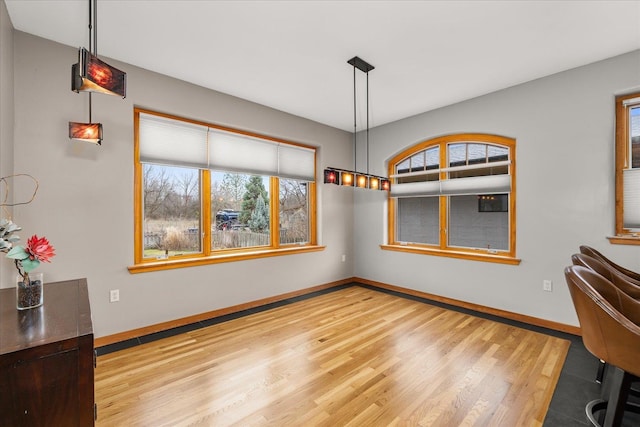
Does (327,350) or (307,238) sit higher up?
(307,238)

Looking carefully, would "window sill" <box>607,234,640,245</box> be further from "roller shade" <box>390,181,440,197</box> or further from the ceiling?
"roller shade" <box>390,181,440,197</box>

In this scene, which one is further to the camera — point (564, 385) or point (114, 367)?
point (114, 367)

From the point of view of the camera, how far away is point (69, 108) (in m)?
2.84

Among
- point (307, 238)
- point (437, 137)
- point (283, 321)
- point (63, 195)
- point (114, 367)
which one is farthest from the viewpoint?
point (307, 238)

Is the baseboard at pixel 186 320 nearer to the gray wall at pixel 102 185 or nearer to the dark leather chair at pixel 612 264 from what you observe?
the gray wall at pixel 102 185

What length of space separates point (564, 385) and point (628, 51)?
11.0ft

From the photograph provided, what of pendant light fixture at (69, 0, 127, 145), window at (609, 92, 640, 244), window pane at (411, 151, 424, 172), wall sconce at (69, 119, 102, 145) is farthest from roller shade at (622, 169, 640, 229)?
wall sconce at (69, 119, 102, 145)

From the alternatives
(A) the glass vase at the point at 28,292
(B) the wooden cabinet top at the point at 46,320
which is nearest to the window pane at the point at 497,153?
(B) the wooden cabinet top at the point at 46,320

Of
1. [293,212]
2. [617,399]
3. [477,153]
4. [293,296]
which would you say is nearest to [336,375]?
[617,399]

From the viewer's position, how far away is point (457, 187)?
14.3ft

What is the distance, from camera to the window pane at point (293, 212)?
16.0ft

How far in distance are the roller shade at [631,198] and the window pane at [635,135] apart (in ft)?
0.40

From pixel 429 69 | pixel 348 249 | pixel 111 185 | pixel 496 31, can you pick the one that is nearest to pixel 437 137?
pixel 429 69

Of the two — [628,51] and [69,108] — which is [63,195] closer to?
[69,108]
